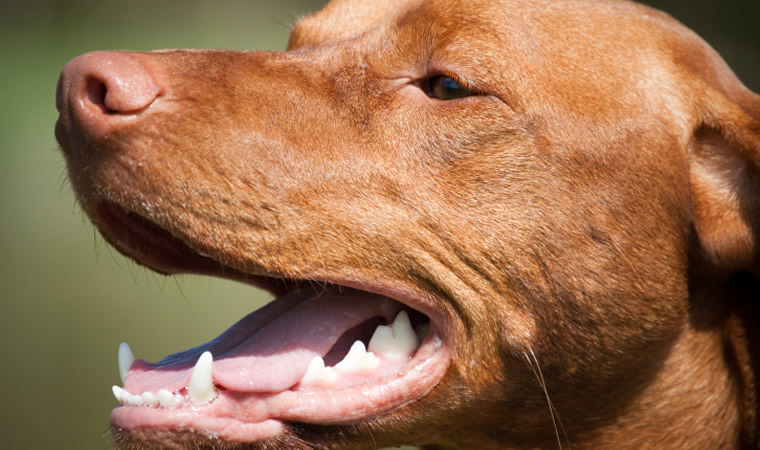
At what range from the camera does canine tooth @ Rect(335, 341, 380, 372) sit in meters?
2.85

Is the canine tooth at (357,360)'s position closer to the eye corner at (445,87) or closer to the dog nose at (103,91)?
the eye corner at (445,87)

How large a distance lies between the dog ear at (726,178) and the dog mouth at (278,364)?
91 cm

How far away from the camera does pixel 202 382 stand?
268 cm

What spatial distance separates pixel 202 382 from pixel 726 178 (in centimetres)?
172

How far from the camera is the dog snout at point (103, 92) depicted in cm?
266

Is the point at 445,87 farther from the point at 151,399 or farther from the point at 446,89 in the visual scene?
the point at 151,399

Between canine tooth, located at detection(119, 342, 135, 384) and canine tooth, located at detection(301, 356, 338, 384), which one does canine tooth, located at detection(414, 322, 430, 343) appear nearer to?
canine tooth, located at detection(301, 356, 338, 384)

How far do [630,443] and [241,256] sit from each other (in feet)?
4.53

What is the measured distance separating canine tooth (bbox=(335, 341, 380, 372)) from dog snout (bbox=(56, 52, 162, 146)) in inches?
36.3

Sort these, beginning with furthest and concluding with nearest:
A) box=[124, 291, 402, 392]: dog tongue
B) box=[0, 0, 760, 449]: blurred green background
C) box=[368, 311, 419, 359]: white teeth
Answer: box=[0, 0, 760, 449]: blurred green background
box=[368, 311, 419, 359]: white teeth
box=[124, 291, 402, 392]: dog tongue

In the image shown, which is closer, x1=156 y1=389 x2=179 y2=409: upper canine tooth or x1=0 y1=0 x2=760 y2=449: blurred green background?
x1=156 y1=389 x2=179 y2=409: upper canine tooth

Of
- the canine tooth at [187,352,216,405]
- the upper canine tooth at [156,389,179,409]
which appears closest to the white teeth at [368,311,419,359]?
the canine tooth at [187,352,216,405]

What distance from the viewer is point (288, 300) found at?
3.19m

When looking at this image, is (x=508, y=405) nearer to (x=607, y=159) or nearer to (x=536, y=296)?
(x=536, y=296)
